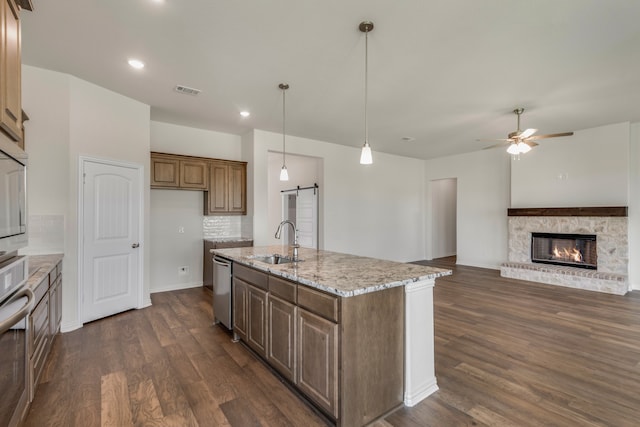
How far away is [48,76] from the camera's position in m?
3.29

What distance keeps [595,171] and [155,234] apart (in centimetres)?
783

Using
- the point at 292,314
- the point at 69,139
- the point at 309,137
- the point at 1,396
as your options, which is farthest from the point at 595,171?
the point at 69,139

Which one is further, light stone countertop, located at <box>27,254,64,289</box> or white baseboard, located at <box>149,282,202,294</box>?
white baseboard, located at <box>149,282,202,294</box>

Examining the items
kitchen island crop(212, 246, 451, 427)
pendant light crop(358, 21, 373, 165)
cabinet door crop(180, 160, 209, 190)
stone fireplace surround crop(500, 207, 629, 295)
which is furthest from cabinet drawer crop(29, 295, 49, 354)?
stone fireplace surround crop(500, 207, 629, 295)

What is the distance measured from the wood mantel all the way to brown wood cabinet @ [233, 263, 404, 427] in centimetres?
535

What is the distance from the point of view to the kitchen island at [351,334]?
5.98 feet

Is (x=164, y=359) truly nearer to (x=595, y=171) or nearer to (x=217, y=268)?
(x=217, y=268)

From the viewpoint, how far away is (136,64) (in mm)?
3102

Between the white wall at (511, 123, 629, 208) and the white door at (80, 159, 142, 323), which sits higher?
the white wall at (511, 123, 629, 208)

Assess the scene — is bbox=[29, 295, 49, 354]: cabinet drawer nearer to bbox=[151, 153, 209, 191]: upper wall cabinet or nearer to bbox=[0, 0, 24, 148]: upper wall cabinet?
bbox=[0, 0, 24, 148]: upper wall cabinet

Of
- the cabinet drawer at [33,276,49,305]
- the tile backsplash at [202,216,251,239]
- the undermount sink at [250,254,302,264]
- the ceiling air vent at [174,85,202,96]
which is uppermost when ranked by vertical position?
the ceiling air vent at [174,85,202,96]

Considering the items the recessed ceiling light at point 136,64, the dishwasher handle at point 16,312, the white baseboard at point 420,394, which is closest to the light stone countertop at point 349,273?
the white baseboard at point 420,394

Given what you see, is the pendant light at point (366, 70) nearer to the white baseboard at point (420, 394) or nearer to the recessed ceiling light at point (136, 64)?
the white baseboard at point (420, 394)

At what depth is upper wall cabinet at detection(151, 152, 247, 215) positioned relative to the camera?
184 inches
